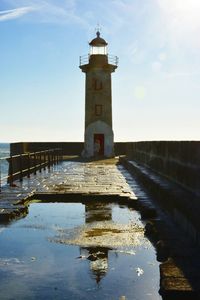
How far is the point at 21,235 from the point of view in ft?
22.1

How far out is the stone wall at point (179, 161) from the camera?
8391mm

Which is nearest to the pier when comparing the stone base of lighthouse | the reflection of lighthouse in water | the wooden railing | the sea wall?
the wooden railing

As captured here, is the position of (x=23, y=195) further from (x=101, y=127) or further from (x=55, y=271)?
(x=101, y=127)

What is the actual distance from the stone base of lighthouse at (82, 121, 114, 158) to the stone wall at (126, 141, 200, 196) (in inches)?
734

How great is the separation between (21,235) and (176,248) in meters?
2.59

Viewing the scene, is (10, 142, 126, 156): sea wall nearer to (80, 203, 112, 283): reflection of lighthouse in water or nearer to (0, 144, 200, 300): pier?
(0, 144, 200, 300): pier

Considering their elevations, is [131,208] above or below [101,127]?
below

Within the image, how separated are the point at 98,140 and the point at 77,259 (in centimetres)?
2999

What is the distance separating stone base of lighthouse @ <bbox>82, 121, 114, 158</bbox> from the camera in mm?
34969

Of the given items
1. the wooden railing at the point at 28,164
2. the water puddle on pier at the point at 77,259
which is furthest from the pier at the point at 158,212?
the wooden railing at the point at 28,164

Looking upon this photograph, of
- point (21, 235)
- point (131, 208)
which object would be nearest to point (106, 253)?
point (21, 235)

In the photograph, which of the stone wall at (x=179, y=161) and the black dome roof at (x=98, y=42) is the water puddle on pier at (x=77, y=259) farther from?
the black dome roof at (x=98, y=42)

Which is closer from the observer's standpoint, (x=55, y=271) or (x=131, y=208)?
(x=55, y=271)

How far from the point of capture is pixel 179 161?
10.6 m
